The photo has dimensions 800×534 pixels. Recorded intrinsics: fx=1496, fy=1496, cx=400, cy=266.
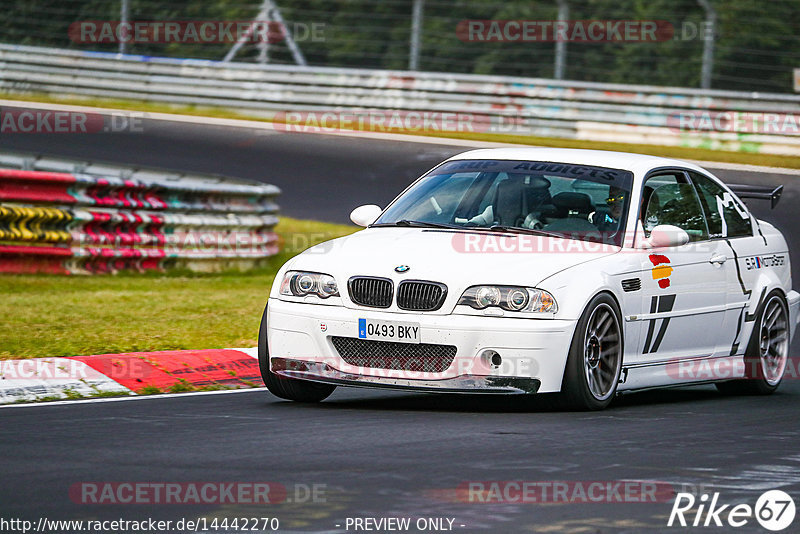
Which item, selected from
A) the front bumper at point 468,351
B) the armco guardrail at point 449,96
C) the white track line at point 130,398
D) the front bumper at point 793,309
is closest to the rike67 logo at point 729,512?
the front bumper at point 468,351

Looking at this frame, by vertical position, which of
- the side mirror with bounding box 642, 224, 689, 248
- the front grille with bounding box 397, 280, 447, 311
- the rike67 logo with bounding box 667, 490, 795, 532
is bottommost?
the rike67 logo with bounding box 667, 490, 795, 532

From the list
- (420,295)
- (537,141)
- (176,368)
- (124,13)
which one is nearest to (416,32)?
(537,141)

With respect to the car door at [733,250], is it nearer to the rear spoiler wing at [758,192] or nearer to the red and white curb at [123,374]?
the rear spoiler wing at [758,192]

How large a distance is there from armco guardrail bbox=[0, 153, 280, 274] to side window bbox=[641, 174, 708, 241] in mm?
6826

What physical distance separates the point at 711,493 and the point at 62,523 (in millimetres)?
2483

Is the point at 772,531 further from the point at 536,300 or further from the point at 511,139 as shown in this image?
the point at 511,139

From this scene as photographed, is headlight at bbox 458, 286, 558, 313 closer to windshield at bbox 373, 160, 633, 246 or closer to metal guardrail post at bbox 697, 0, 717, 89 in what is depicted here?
windshield at bbox 373, 160, 633, 246

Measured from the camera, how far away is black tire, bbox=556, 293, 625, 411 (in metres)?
7.96

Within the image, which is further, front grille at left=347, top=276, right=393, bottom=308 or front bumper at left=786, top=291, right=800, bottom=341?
front bumper at left=786, top=291, right=800, bottom=341

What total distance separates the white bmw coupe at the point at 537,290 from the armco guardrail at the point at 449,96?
508 inches

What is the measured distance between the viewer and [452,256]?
8.14m

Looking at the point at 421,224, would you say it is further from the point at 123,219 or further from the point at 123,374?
the point at 123,219

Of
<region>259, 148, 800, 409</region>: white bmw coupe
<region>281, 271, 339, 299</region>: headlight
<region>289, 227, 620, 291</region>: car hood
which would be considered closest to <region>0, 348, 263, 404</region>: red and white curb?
<region>259, 148, 800, 409</region>: white bmw coupe

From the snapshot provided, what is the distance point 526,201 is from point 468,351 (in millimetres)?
1485
